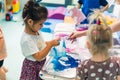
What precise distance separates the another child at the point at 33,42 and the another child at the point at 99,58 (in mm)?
296

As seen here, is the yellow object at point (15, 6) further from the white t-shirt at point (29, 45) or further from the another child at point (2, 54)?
the white t-shirt at point (29, 45)

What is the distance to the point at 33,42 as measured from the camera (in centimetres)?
123

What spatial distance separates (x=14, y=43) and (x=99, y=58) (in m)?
1.77

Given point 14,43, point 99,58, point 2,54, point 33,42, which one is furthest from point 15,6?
point 99,58

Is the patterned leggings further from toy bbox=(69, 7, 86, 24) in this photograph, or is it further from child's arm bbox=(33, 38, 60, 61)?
toy bbox=(69, 7, 86, 24)

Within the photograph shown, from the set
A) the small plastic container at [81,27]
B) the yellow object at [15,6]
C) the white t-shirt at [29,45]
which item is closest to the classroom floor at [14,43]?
the yellow object at [15,6]

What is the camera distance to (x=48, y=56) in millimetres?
1335

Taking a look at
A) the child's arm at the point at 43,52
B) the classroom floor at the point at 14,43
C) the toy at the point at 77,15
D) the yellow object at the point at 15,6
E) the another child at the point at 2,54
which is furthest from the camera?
the yellow object at the point at 15,6

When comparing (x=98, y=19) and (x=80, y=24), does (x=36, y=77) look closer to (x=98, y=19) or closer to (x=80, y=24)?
(x=98, y=19)

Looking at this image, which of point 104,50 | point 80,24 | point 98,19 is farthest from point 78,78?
point 80,24

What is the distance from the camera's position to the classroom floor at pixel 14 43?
2.10 metres

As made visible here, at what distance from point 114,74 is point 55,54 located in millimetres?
415

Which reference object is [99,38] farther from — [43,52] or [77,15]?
[77,15]

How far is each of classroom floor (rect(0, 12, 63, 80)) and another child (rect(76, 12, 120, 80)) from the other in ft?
3.74
